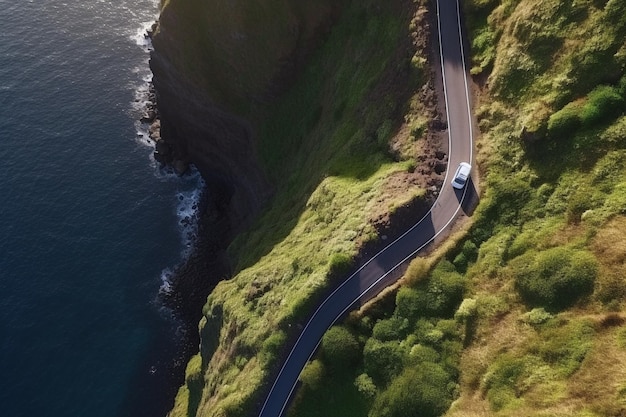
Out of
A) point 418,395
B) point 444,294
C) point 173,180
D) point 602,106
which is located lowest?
point 173,180

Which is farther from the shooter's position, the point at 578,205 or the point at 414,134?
the point at 414,134

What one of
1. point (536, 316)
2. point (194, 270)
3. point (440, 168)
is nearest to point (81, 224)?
point (194, 270)

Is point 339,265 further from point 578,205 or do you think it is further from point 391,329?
point 578,205

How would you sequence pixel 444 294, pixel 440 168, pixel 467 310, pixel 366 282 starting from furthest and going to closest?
pixel 440 168
pixel 366 282
pixel 444 294
pixel 467 310

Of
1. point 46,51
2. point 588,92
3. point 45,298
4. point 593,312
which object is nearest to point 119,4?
point 46,51

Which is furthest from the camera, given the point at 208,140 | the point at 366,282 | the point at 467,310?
the point at 208,140
